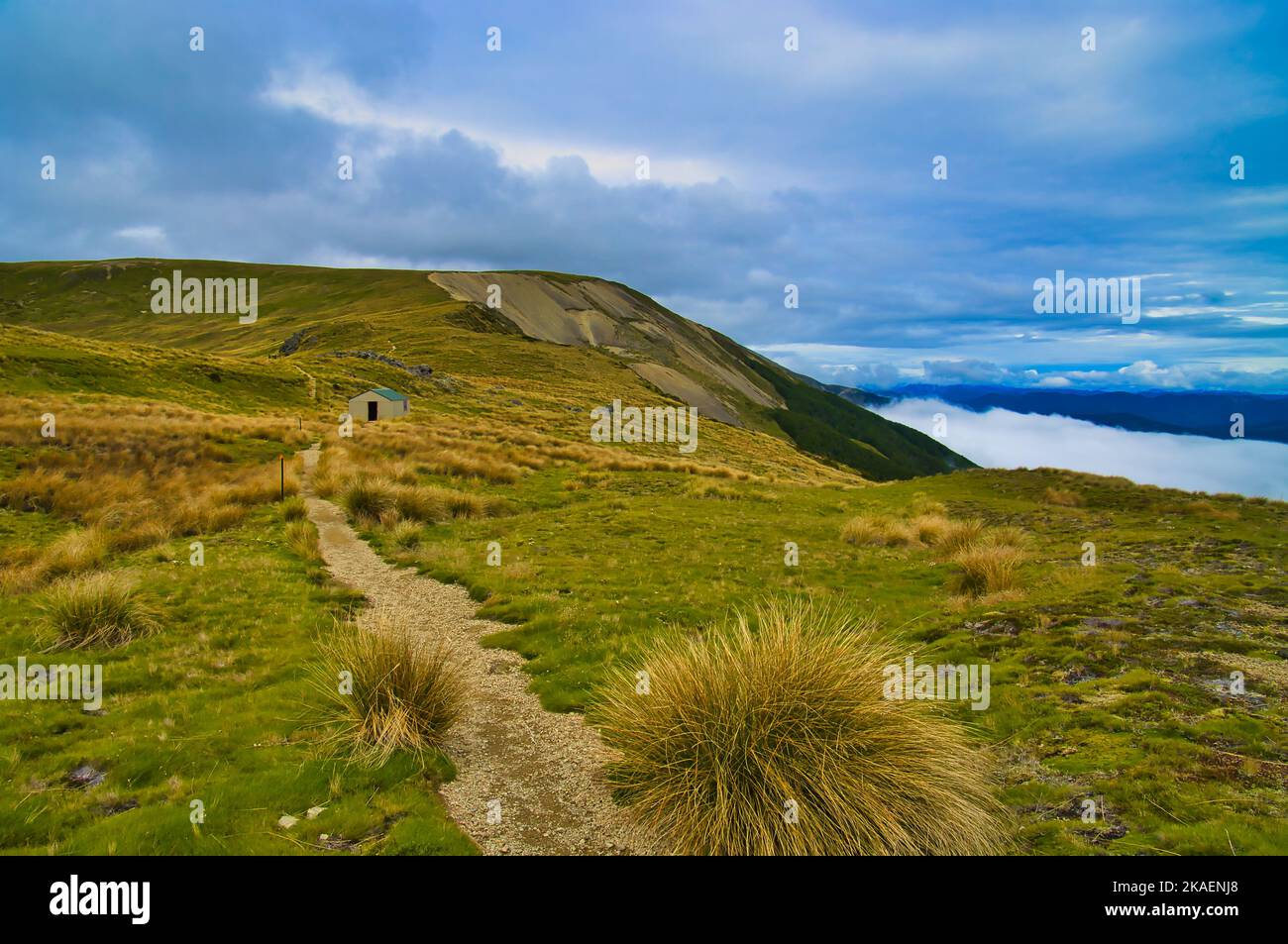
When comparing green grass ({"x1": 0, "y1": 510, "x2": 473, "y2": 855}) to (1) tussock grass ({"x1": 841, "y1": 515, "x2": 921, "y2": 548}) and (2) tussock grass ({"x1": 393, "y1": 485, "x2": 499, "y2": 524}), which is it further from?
(1) tussock grass ({"x1": 841, "y1": 515, "x2": 921, "y2": 548})

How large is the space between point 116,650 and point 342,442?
28.8m

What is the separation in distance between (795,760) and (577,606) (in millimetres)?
7169

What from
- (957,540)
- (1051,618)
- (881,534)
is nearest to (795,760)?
(1051,618)

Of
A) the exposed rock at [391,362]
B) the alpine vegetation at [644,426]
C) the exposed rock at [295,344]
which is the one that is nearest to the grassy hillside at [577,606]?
the alpine vegetation at [644,426]

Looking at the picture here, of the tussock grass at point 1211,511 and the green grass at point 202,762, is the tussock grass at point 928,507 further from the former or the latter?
the green grass at point 202,762

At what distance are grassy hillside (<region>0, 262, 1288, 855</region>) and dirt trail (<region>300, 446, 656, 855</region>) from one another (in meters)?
0.37

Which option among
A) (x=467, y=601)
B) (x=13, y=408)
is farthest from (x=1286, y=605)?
(x=13, y=408)

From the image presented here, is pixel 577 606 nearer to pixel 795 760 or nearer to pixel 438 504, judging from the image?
pixel 795 760

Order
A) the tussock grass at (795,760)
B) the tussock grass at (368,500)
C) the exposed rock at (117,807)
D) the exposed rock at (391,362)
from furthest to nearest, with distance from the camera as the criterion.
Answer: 1. the exposed rock at (391,362)
2. the tussock grass at (368,500)
3. the exposed rock at (117,807)
4. the tussock grass at (795,760)

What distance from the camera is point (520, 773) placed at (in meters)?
6.72

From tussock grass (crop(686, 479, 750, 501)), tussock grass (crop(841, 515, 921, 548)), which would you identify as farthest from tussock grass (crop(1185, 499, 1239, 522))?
tussock grass (crop(686, 479, 750, 501))

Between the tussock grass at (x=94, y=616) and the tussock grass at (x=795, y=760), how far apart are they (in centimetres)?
838

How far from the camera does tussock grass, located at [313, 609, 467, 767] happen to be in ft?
22.3

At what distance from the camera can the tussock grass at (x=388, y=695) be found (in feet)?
22.3
